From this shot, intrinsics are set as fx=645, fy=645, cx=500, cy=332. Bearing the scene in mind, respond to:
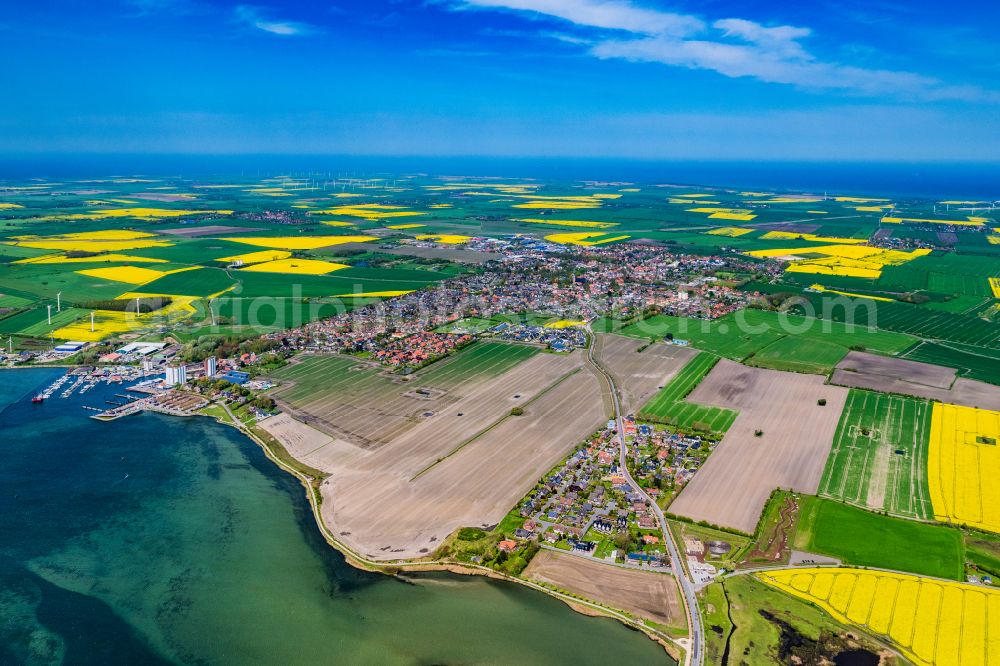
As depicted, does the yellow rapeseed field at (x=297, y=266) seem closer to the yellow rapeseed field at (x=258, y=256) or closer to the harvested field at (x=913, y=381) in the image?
Answer: the yellow rapeseed field at (x=258, y=256)

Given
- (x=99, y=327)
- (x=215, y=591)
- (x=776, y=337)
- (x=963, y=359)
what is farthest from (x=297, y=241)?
(x=963, y=359)

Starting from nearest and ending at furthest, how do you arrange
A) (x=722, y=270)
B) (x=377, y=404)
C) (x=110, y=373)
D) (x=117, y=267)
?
(x=377, y=404) < (x=110, y=373) < (x=117, y=267) < (x=722, y=270)

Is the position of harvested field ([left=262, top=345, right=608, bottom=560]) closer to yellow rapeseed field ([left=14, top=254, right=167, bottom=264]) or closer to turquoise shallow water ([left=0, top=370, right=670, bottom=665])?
turquoise shallow water ([left=0, top=370, right=670, bottom=665])

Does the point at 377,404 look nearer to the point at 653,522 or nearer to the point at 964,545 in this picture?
the point at 653,522

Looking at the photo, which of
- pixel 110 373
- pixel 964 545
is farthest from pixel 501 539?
pixel 110 373

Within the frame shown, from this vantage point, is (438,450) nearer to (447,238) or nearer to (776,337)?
(776,337)
